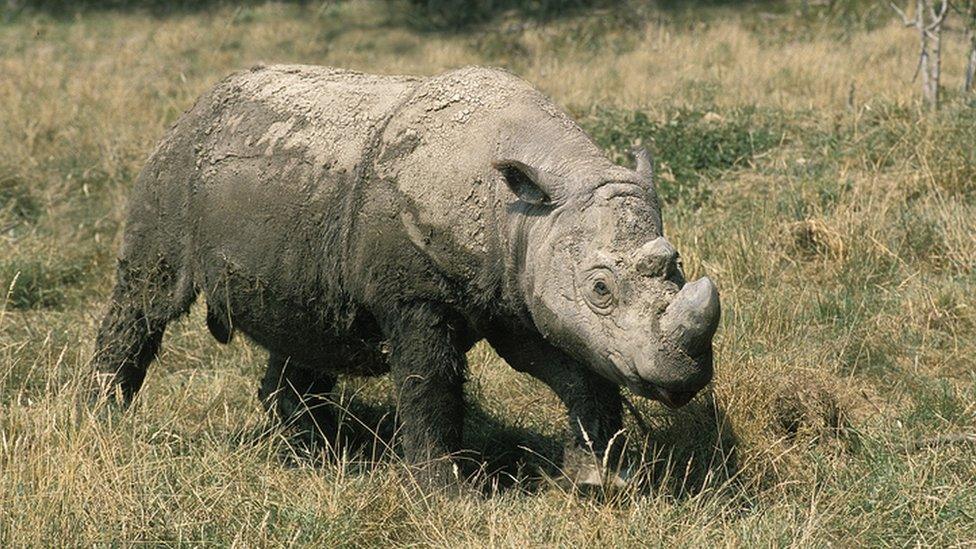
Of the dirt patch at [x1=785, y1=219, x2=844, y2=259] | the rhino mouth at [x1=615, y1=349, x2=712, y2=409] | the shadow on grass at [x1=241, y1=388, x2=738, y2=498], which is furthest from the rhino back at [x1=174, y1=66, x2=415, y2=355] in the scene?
the dirt patch at [x1=785, y1=219, x2=844, y2=259]

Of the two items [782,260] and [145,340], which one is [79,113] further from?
[782,260]

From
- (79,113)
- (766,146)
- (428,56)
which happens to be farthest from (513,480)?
(428,56)

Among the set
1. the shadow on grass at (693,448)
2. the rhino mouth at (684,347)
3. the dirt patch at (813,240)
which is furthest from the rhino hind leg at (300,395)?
the dirt patch at (813,240)

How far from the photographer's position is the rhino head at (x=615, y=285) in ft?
14.8

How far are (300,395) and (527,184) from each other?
2.17 m

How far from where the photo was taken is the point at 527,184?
5.00 metres

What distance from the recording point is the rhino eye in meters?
4.68

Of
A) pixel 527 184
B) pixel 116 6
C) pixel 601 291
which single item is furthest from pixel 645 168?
pixel 116 6

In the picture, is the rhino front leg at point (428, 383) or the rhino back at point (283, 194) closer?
the rhino front leg at point (428, 383)

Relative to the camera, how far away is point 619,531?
4738 millimetres

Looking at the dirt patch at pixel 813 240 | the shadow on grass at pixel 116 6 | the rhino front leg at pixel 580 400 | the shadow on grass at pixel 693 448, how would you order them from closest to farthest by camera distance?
the rhino front leg at pixel 580 400, the shadow on grass at pixel 693 448, the dirt patch at pixel 813 240, the shadow on grass at pixel 116 6

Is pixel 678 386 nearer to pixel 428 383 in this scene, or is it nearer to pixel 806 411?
pixel 428 383

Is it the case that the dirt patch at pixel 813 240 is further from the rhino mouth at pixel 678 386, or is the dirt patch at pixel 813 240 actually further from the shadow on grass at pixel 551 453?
the rhino mouth at pixel 678 386

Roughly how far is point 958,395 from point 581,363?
196cm
